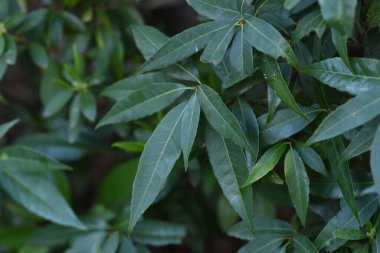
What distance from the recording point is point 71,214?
4.44ft

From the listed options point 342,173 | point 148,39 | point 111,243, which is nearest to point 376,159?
point 342,173

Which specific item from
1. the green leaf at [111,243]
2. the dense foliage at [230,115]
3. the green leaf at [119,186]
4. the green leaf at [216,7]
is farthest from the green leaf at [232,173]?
the green leaf at [119,186]

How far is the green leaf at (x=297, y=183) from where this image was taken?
96cm

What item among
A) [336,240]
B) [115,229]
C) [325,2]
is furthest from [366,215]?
[115,229]

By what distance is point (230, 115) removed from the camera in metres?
0.94

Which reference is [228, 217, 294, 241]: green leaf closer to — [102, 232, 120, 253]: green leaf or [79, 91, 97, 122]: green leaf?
[102, 232, 120, 253]: green leaf

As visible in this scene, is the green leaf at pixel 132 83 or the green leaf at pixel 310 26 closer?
the green leaf at pixel 310 26

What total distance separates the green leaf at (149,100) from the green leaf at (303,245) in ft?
1.12

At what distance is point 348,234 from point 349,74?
0.86 feet

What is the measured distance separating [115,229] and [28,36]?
0.57 meters

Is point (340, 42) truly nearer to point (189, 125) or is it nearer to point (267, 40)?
point (267, 40)

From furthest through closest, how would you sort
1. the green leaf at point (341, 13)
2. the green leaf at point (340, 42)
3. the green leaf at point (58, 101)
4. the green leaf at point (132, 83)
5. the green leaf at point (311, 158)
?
the green leaf at point (58, 101) → the green leaf at point (132, 83) → the green leaf at point (311, 158) → the green leaf at point (340, 42) → the green leaf at point (341, 13)

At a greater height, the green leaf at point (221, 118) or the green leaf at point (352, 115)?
the green leaf at point (352, 115)

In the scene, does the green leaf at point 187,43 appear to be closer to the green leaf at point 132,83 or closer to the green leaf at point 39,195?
the green leaf at point 132,83
